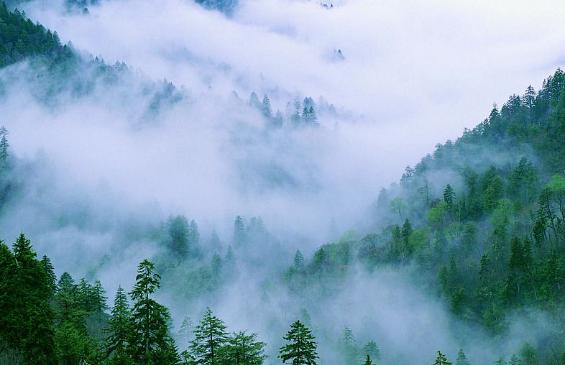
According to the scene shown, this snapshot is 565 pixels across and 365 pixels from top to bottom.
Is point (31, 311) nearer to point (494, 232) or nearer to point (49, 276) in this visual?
point (49, 276)

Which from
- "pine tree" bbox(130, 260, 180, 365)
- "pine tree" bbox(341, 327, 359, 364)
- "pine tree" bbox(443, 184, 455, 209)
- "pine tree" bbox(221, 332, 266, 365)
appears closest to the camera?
"pine tree" bbox(130, 260, 180, 365)

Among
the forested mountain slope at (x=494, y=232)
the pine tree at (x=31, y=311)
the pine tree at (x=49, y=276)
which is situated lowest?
the pine tree at (x=31, y=311)

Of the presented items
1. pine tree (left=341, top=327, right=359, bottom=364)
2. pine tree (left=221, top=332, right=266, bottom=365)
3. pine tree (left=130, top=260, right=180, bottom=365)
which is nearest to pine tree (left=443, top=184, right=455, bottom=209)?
pine tree (left=341, top=327, right=359, bottom=364)

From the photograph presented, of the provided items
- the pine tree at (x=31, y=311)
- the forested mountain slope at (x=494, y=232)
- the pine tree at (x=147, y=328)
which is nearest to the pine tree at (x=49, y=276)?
the pine tree at (x=31, y=311)

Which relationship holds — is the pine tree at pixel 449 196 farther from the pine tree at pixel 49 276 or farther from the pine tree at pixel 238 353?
the pine tree at pixel 238 353

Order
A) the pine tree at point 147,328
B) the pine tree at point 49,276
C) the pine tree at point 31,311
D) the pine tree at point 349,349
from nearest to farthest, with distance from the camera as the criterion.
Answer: the pine tree at point 147,328, the pine tree at point 31,311, the pine tree at point 49,276, the pine tree at point 349,349

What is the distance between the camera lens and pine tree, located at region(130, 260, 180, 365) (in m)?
40.6

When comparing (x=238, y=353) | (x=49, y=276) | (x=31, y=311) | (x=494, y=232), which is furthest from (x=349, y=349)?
(x=31, y=311)

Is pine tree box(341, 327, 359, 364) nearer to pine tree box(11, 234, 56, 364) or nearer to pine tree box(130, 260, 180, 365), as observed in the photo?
pine tree box(11, 234, 56, 364)

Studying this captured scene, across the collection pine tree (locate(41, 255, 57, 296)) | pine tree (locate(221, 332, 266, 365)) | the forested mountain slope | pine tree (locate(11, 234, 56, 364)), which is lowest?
pine tree (locate(221, 332, 266, 365))

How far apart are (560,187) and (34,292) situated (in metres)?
139

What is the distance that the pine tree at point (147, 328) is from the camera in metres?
40.6

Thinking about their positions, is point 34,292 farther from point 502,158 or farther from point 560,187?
point 502,158

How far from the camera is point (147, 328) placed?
4131 cm
